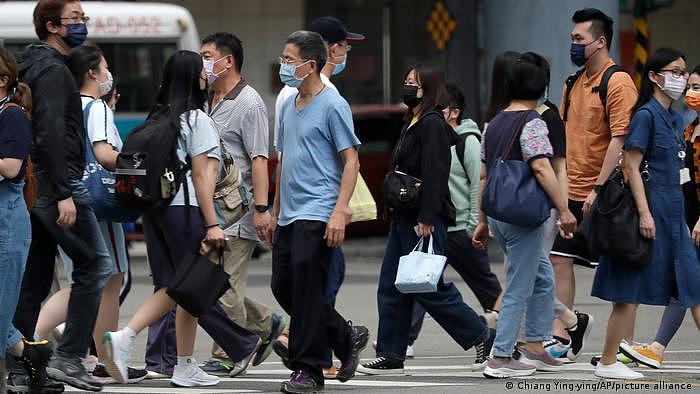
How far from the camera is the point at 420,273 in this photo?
8.52m

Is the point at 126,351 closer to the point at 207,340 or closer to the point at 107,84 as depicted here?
the point at 107,84

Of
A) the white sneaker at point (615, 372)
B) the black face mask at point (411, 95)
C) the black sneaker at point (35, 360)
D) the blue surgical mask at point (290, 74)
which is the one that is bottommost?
the white sneaker at point (615, 372)

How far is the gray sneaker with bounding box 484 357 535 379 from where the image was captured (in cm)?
848

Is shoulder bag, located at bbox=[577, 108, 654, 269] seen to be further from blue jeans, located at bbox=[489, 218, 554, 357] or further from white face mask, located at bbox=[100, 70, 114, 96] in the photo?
white face mask, located at bbox=[100, 70, 114, 96]

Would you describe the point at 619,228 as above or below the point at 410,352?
above

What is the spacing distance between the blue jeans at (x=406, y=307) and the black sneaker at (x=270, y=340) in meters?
0.58

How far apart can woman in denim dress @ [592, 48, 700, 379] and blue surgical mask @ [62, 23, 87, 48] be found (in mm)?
2962

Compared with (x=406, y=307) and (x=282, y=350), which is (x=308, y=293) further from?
(x=406, y=307)

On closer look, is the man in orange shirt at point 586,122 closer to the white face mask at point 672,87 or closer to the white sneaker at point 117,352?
the white face mask at point 672,87

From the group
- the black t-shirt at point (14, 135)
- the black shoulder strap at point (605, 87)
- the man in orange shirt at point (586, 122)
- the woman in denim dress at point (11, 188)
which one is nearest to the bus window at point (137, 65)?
the man in orange shirt at point (586, 122)

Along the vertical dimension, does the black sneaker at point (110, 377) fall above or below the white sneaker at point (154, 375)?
above

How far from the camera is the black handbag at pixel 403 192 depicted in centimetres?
863

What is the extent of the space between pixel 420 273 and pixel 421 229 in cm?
25

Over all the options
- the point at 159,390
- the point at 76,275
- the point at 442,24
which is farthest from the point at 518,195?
the point at 442,24
